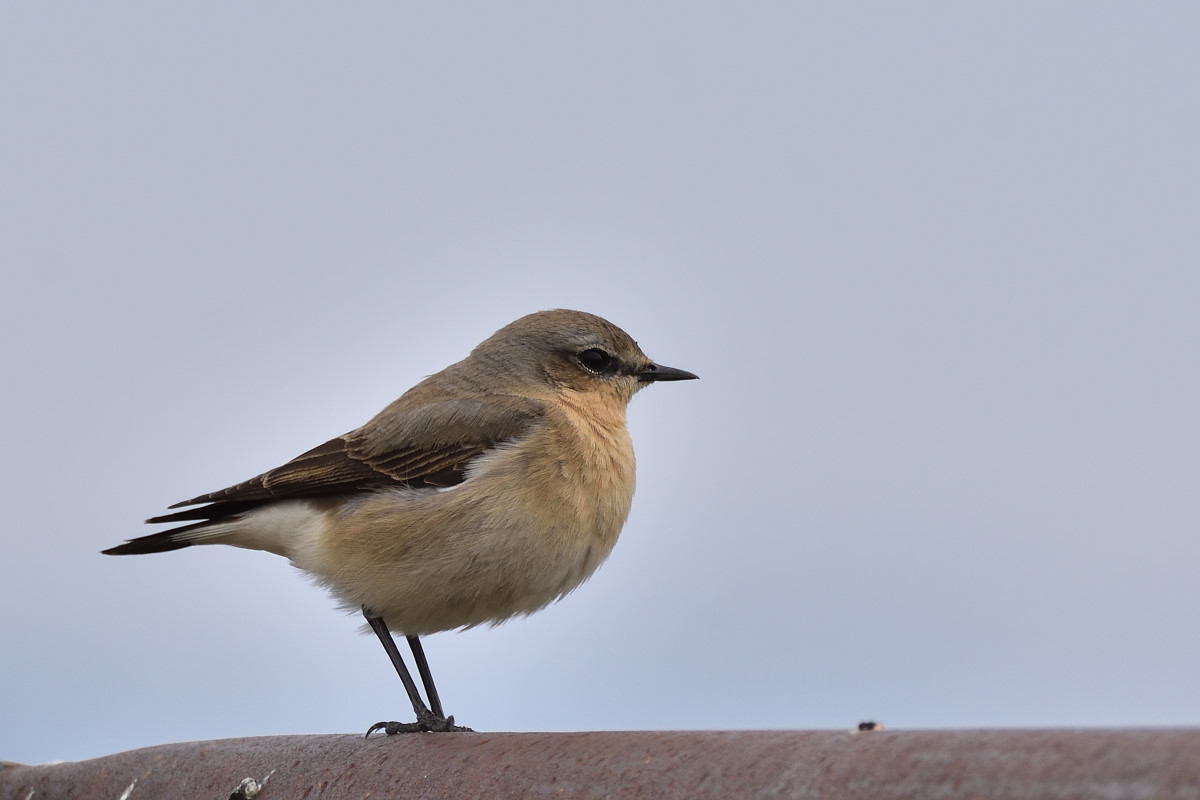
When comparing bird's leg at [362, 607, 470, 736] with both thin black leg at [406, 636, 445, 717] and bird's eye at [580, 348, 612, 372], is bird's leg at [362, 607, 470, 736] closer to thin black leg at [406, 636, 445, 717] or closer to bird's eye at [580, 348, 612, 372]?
thin black leg at [406, 636, 445, 717]

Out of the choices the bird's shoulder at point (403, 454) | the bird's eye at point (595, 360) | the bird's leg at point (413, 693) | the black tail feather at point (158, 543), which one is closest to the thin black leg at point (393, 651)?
the bird's leg at point (413, 693)

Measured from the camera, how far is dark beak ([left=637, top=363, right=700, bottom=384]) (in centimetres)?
727

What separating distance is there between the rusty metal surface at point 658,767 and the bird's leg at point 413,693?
0.99m

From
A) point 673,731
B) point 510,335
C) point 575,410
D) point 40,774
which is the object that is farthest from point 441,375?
point 673,731

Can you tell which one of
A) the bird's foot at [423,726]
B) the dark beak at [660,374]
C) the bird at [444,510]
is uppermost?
the dark beak at [660,374]

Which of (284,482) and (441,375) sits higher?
(441,375)

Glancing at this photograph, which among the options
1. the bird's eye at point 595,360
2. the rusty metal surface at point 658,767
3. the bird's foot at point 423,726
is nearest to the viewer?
the rusty metal surface at point 658,767

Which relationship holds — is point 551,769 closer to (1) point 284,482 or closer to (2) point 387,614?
(2) point 387,614

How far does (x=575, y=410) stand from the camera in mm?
6750

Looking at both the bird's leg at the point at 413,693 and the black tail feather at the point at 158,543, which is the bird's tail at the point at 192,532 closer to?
the black tail feather at the point at 158,543

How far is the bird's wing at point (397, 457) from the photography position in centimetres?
625

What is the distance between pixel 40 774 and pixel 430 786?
7.25 feet

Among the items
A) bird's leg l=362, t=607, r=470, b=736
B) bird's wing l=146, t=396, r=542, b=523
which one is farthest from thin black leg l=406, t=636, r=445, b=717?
bird's wing l=146, t=396, r=542, b=523

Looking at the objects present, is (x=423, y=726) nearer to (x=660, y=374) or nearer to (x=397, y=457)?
(x=397, y=457)
